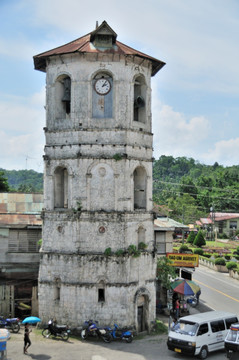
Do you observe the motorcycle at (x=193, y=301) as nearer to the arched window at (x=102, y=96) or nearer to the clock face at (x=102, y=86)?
the arched window at (x=102, y=96)

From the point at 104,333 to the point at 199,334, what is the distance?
583 centimetres

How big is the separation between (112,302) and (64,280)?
10.9 ft

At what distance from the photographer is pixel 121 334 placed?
27797mm

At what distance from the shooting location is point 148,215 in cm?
3083

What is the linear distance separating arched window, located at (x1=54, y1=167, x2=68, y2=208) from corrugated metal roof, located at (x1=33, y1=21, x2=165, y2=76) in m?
7.57

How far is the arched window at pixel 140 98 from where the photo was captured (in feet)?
103

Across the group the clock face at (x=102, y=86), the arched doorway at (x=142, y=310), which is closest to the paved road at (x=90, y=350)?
the arched doorway at (x=142, y=310)

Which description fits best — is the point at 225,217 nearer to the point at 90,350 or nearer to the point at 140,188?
the point at 140,188

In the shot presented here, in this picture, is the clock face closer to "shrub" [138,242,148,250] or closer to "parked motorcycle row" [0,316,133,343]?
"shrub" [138,242,148,250]

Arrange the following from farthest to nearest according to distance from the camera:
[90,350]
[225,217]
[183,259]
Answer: [225,217]
[183,259]
[90,350]

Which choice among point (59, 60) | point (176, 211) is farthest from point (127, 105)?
point (176, 211)

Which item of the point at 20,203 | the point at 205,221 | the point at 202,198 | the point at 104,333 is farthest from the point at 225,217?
the point at 104,333

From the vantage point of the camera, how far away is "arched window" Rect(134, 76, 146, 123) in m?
31.4

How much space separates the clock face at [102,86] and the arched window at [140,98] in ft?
7.96
